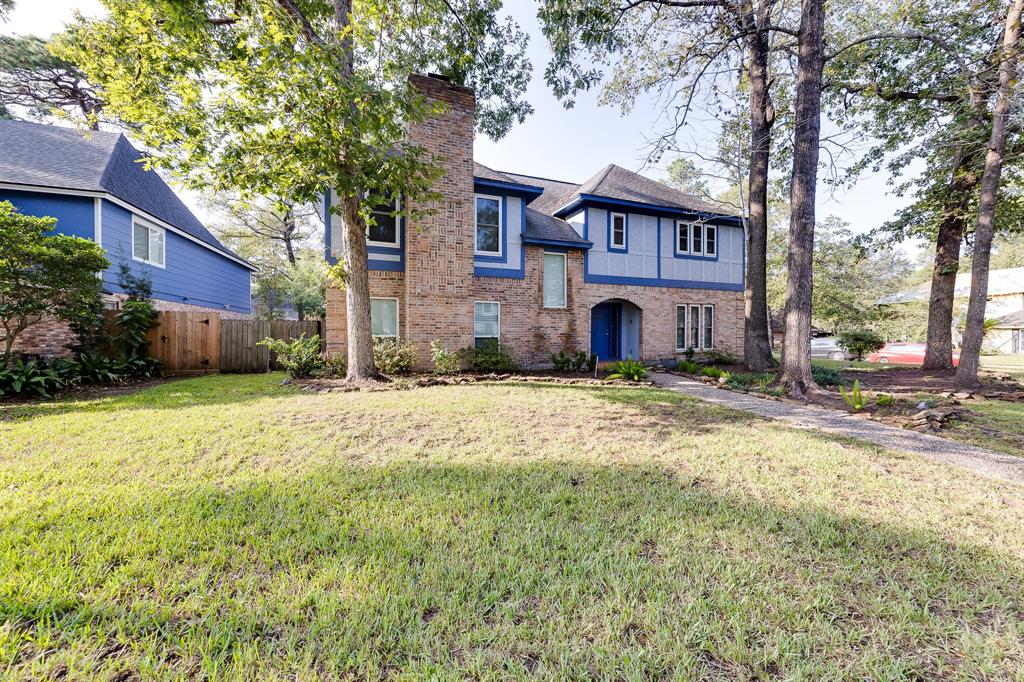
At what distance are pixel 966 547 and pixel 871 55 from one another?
11.9m

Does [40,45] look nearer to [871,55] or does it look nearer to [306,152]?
[306,152]

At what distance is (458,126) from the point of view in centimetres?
1001

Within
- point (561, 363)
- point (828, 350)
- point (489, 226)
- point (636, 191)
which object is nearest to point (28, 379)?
point (489, 226)

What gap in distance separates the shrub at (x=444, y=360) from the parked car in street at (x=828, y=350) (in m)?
A: 19.2

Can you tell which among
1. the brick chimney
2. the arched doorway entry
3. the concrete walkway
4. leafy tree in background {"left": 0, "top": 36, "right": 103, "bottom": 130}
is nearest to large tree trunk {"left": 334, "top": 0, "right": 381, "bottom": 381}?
the brick chimney

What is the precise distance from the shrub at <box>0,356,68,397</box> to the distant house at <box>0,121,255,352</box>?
7.90 ft

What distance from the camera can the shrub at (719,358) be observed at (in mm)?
13000

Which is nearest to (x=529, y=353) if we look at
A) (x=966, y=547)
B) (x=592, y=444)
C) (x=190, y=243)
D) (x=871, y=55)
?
(x=592, y=444)

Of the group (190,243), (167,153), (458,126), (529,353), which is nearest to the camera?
(167,153)

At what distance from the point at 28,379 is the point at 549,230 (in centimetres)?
1171

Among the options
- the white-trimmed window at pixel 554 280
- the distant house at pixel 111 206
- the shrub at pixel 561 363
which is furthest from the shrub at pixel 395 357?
the distant house at pixel 111 206

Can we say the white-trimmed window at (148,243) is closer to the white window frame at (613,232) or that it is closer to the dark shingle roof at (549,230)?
the dark shingle roof at (549,230)

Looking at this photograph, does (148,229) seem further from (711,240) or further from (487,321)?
(711,240)

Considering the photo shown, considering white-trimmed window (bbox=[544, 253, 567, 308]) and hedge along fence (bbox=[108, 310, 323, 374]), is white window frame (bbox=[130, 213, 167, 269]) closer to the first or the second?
hedge along fence (bbox=[108, 310, 323, 374])
